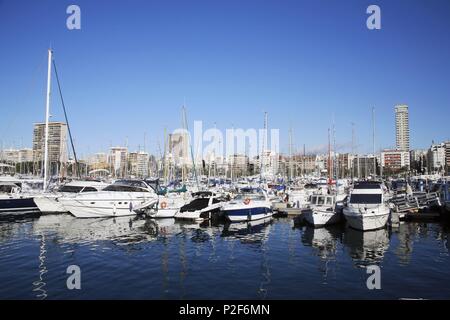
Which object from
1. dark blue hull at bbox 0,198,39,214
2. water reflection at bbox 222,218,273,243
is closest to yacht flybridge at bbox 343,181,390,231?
water reflection at bbox 222,218,273,243

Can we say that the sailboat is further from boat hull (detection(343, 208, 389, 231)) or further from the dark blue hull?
boat hull (detection(343, 208, 389, 231))

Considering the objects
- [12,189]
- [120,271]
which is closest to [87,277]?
[120,271]

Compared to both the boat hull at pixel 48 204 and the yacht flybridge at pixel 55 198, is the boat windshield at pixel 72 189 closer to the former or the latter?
the yacht flybridge at pixel 55 198

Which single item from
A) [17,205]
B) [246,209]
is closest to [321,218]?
[246,209]

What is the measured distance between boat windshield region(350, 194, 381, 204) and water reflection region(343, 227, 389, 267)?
2657mm

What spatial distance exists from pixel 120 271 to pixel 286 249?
1095 centimetres

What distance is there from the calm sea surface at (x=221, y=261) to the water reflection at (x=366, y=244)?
0.22ft

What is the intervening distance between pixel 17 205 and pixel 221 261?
1314 inches

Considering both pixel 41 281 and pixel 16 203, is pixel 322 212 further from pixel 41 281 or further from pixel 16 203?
pixel 16 203

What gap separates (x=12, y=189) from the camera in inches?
1758

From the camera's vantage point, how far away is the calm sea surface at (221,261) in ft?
47.9

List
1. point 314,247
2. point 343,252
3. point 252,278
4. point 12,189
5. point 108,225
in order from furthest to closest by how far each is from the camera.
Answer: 1. point 12,189
2. point 108,225
3. point 314,247
4. point 343,252
5. point 252,278

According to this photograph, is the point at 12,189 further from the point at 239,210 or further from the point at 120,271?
the point at 120,271

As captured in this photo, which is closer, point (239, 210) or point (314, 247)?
point (314, 247)
